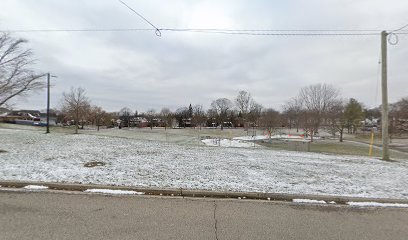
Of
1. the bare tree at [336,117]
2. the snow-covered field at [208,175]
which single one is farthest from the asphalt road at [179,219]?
the bare tree at [336,117]

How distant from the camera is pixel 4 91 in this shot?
12219 millimetres

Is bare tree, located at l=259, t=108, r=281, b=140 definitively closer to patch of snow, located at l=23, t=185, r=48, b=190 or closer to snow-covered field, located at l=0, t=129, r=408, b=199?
snow-covered field, located at l=0, t=129, r=408, b=199

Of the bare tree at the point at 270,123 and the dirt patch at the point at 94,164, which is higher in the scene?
the bare tree at the point at 270,123

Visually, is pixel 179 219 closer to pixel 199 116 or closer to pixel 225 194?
pixel 225 194

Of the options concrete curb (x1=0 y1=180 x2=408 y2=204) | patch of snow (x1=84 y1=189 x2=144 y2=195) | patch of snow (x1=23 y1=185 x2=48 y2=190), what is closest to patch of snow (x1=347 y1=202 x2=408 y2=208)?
concrete curb (x1=0 y1=180 x2=408 y2=204)

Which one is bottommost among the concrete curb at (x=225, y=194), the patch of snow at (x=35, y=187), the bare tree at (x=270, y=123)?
the concrete curb at (x=225, y=194)

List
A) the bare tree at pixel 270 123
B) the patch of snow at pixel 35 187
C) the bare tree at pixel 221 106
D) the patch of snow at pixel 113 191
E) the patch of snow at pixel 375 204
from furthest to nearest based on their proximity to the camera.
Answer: the bare tree at pixel 221 106, the bare tree at pixel 270 123, the patch of snow at pixel 35 187, the patch of snow at pixel 113 191, the patch of snow at pixel 375 204

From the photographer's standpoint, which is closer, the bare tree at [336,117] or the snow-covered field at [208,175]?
the snow-covered field at [208,175]

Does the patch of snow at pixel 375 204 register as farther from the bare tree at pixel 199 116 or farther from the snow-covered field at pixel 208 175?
the bare tree at pixel 199 116

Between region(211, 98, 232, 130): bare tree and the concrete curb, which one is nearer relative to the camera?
the concrete curb

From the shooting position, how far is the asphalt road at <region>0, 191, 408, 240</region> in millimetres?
3973

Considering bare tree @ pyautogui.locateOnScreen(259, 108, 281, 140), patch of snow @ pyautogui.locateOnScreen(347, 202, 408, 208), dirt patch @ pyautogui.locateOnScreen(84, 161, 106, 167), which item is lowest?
patch of snow @ pyautogui.locateOnScreen(347, 202, 408, 208)

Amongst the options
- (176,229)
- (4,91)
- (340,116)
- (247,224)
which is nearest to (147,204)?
(176,229)

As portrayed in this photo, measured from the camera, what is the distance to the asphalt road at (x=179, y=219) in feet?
13.0
